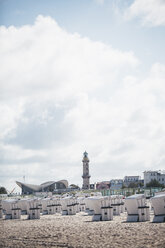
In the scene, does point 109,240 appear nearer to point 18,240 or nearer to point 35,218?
point 18,240

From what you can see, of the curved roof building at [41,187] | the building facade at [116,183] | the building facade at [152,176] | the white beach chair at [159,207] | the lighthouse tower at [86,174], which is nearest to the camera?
the white beach chair at [159,207]

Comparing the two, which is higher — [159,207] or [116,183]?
[116,183]

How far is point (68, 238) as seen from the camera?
586 inches

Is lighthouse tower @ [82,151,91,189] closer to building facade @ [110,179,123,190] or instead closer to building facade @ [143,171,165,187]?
building facade @ [110,179,123,190]

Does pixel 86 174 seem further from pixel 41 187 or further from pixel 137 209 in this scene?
pixel 137 209

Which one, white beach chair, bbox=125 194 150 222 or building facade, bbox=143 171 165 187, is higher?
building facade, bbox=143 171 165 187

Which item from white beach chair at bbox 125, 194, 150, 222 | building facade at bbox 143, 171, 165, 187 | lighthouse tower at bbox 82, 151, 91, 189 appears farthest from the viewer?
lighthouse tower at bbox 82, 151, 91, 189

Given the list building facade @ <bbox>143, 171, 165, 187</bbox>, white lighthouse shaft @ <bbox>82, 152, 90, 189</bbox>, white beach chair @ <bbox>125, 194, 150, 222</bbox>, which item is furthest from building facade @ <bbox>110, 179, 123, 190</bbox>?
white beach chair @ <bbox>125, 194, 150, 222</bbox>

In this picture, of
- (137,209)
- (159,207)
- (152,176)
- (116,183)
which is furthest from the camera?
(116,183)

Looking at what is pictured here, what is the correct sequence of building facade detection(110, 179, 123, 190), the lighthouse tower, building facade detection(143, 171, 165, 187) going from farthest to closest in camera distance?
building facade detection(110, 179, 123, 190)
the lighthouse tower
building facade detection(143, 171, 165, 187)

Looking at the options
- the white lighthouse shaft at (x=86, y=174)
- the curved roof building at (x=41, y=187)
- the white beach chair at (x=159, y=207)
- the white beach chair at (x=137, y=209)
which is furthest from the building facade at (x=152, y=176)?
the white beach chair at (x=159, y=207)

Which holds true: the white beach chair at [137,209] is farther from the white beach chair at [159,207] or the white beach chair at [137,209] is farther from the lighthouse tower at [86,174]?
the lighthouse tower at [86,174]

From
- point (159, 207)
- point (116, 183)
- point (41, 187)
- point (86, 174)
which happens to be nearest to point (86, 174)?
point (86, 174)

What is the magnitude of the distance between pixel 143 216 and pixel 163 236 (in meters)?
7.50
